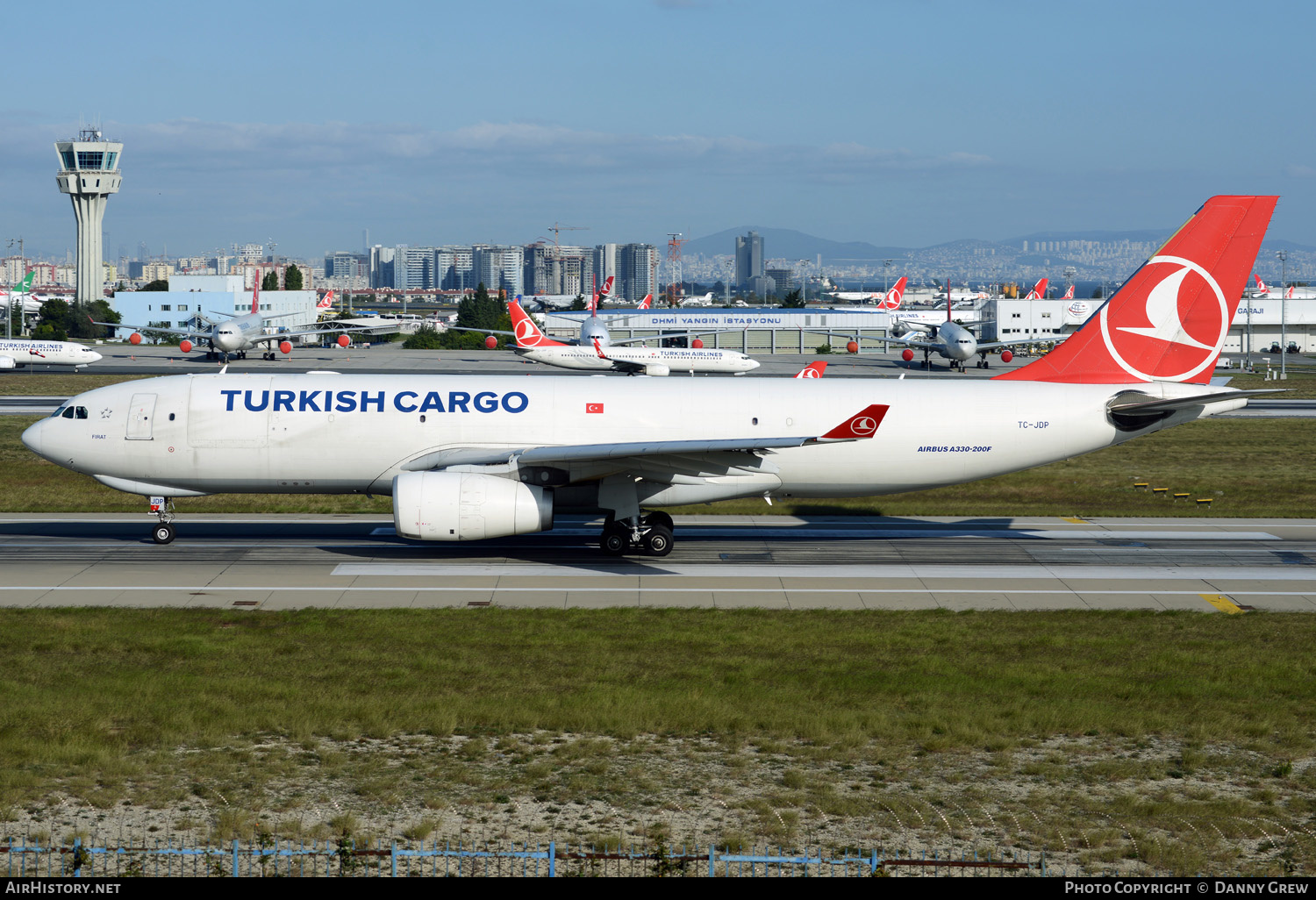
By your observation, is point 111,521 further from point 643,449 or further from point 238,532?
point 643,449

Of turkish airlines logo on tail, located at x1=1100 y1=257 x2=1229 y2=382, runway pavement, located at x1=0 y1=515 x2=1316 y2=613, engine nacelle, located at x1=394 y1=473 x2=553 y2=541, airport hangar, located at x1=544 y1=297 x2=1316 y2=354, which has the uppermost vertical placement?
airport hangar, located at x1=544 y1=297 x2=1316 y2=354

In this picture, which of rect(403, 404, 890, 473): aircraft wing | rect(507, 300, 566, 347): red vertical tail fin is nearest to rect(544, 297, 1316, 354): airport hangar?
rect(507, 300, 566, 347): red vertical tail fin

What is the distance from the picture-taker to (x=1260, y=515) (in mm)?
38719

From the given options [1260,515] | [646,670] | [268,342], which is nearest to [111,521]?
[646,670]

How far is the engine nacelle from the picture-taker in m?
26.9

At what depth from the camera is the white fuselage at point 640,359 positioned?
9731cm

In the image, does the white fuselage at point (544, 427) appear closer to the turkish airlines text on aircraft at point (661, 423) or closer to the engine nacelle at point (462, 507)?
the turkish airlines text on aircraft at point (661, 423)

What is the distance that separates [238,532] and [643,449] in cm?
1376

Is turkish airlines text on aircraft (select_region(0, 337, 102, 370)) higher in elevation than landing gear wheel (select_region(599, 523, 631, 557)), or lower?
higher

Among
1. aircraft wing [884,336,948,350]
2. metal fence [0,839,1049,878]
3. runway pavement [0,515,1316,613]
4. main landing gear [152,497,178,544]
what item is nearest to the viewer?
metal fence [0,839,1049,878]

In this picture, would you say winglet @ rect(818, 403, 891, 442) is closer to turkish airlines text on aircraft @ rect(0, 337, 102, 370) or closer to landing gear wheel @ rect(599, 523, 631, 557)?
landing gear wheel @ rect(599, 523, 631, 557)

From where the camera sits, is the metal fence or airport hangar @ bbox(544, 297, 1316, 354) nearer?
the metal fence

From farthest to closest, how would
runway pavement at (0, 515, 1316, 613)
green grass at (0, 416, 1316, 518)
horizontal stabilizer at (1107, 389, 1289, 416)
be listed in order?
green grass at (0, 416, 1316, 518) < horizontal stabilizer at (1107, 389, 1289, 416) < runway pavement at (0, 515, 1316, 613)

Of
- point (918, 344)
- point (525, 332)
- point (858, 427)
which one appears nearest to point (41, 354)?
point (525, 332)
